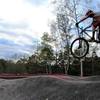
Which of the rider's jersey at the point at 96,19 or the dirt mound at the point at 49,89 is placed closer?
the dirt mound at the point at 49,89

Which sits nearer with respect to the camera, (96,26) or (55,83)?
(55,83)

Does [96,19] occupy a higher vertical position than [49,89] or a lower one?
higher

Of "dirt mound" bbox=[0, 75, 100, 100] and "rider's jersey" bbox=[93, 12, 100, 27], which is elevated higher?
"rider's jersey" bbox=[93, 12, 100, 27]

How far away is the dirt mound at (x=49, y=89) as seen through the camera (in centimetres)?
971

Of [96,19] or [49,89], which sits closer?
[49,89]

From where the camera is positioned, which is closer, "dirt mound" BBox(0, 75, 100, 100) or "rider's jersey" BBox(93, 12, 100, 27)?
"dirt mound" BBox(0, 75, 100, 100)

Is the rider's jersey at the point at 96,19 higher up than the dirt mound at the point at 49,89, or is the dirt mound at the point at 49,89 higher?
the rider's jersey at the point at 96,19

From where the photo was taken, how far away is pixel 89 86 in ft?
32.7

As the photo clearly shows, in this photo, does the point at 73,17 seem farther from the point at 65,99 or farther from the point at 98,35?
the point at 65,99

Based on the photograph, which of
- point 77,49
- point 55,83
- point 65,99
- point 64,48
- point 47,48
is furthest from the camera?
point 47,48

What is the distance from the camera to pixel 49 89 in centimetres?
1088

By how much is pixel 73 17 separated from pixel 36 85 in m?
27.9

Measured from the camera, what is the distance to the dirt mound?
9.71m

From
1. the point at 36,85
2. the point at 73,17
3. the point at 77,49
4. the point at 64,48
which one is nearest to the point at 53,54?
the point at 64,48
